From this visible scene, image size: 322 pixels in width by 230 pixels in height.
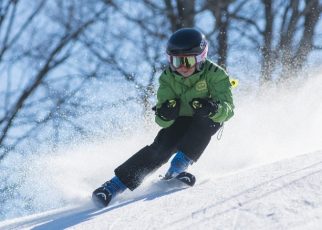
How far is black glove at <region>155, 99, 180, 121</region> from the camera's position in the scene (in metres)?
4.12

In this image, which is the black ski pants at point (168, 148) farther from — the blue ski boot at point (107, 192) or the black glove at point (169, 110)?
the black glove at point (169, 110)

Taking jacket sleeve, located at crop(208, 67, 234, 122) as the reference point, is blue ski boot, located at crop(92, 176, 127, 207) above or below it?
below

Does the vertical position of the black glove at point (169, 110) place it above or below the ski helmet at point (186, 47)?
below

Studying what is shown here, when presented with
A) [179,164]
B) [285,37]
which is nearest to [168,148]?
[179,164]

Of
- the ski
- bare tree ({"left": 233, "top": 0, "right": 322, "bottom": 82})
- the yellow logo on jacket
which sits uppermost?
bare tree ({"left": 233, "top": 0, "right": 322, "bottom": 82})

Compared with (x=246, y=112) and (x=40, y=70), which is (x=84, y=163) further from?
(x=40, y=70)

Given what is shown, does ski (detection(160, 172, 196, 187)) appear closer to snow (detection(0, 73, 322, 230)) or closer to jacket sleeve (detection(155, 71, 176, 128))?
snow (detection(0, 73, 322, 230))

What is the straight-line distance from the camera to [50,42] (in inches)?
554

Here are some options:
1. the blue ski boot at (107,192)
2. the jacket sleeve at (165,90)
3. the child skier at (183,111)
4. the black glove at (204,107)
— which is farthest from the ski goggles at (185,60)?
the blue ski boot at (107,192)

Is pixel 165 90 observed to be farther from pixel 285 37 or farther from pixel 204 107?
pixel 285 37

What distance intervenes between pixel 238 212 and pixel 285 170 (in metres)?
1.02

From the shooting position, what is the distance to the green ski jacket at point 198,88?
4.28 metres

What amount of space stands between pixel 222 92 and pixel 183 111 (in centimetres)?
37

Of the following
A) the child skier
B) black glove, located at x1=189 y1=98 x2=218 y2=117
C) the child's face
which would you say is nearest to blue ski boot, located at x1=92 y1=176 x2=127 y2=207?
the child skier
